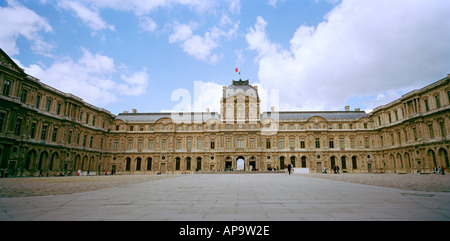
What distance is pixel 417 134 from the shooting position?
38312mm

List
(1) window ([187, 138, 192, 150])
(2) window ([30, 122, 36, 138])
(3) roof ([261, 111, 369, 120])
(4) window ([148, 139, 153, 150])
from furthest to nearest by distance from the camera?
(3) roof ([261, 111, 369, 120]) < (4) window ([148, 139, 153, 150]) < (1) window ([187, 138, 192, 150]) < (2) window ([30, 122, 36, 138])

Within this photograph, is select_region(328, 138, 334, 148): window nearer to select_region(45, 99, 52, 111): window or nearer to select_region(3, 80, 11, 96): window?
select_region(45, 99, 52, 111): window

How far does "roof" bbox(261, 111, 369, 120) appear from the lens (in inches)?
2100

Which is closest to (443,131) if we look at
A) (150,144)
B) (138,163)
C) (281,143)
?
(281,143)

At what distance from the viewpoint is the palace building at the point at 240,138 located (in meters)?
40.2

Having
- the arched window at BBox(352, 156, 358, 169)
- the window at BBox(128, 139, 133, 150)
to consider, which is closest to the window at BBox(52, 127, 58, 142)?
the window at BBox(128, 139, 133, 150)

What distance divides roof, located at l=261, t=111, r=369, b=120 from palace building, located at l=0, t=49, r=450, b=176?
0.70 ft

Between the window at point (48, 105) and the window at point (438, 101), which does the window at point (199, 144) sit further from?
the window at point (438, 101)

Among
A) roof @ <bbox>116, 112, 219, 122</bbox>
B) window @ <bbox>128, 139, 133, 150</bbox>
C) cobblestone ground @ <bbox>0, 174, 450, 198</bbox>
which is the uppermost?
roof @ <bbox>116, 112, 219, 122</bbox>

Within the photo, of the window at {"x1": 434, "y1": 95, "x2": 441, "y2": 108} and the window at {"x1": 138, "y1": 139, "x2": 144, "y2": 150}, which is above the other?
the window at {"x1": 434, "y1": 95, "x2": 441, "y2": 108}

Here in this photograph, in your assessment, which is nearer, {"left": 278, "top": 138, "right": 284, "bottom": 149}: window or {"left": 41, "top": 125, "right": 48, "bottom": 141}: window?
{"left": 41, "top": 125, "right": 48, "bottom": 141}: window

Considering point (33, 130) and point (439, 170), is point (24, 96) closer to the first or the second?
point (33, 130)

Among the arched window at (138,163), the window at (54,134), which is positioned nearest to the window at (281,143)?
the arched window at (138,163)

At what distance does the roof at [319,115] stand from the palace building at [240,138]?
21cm
